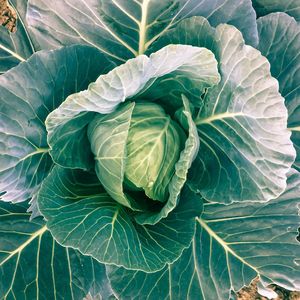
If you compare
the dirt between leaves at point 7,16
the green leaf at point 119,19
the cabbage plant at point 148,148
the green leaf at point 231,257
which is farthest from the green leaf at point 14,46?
the green leaf at point 231,257

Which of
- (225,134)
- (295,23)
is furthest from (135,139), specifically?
(295,23)

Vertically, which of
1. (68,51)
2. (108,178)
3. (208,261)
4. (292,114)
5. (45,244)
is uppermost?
(68,51)

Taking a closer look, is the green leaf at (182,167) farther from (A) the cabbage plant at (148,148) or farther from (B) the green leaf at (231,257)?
(B) the green leaf at (231,257)

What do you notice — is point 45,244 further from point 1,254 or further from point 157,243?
point 157,243

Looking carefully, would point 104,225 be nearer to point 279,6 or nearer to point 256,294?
point 279,6

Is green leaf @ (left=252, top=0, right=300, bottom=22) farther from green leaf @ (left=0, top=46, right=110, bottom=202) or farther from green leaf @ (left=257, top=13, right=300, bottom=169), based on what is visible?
green leaf @ (left=0, top=46, right=110, bottom=202)

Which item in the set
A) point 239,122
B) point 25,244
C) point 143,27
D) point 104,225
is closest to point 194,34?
point 143,27

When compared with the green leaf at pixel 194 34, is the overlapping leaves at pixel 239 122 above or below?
below
